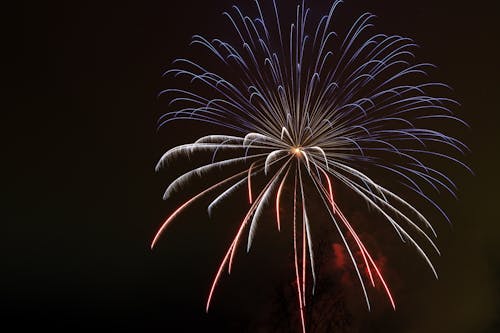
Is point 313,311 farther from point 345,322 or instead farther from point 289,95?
point 289,95

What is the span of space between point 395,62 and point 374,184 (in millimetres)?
Answer: 3679

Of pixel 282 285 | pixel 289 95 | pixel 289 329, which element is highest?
pixel 289 95

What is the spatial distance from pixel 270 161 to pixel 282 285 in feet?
52.8

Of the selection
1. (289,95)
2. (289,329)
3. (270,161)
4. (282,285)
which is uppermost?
(289,95)

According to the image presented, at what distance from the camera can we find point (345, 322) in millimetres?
33781

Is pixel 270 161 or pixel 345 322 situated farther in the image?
pixel 345 322

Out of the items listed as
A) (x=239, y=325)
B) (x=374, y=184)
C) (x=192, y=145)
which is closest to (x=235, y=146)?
(x=192, y=145)

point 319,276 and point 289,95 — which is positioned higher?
point 289,95

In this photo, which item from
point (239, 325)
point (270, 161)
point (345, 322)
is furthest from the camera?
point (239, 325)

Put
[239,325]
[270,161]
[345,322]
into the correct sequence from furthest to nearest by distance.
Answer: [239,325], [345,322], [270,161]

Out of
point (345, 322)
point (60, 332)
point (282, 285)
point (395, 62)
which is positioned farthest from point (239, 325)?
point (395, 62)

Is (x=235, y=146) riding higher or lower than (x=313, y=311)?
higher

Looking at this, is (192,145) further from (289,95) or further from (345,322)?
(345,322)

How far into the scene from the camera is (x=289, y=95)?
2112cm
